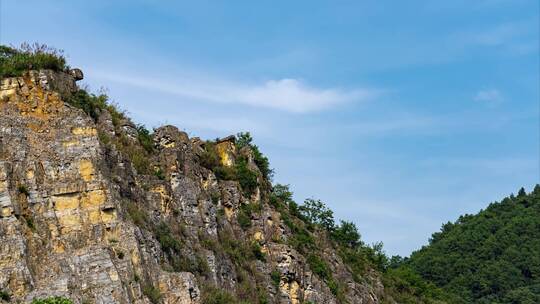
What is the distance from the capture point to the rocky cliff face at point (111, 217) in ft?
109

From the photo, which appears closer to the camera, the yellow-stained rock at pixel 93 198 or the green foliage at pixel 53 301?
the green foliage at pixel 53 301

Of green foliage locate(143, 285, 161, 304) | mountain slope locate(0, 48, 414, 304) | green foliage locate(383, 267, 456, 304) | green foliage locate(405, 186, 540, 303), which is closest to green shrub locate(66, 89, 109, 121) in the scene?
mountain slope locate(0, 48, 414, 304)

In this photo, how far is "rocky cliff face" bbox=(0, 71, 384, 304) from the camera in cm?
3328

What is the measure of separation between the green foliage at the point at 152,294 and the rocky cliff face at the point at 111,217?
5 cm

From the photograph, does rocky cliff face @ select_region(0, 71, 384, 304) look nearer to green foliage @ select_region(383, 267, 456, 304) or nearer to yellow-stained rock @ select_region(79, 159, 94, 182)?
yellow-stained rock @ select_region(79, 159, 94, 182)

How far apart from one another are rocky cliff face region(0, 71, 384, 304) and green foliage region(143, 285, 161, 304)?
0.05m

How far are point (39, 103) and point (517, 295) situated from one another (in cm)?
10873

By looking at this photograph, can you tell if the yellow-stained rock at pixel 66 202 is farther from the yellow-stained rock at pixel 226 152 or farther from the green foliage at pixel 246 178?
the yellow-stained rock at pixel 226 152

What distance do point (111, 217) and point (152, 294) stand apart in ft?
12.7

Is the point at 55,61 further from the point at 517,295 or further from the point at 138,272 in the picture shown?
the point at 517,295

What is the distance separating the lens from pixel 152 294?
34938 mm

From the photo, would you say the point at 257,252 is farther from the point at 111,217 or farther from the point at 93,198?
the point at 93,198

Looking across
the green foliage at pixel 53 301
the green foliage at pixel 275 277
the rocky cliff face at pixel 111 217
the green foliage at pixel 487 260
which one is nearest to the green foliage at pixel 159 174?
the rocky cliff face at pixel 111 217

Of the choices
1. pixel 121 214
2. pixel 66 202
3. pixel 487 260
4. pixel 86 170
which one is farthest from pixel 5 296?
pixel 487 260
